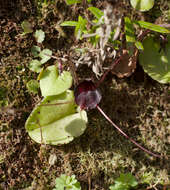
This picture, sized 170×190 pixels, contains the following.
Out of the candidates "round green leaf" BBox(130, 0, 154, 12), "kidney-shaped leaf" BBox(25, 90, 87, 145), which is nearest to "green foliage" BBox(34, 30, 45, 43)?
"kidney-shaped leaf" BBox(25, 90, 87, 145)

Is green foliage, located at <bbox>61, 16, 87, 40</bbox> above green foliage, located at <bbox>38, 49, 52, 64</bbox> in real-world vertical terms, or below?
above

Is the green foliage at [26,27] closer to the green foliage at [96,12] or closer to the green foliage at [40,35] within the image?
the green foliage at [40,35]

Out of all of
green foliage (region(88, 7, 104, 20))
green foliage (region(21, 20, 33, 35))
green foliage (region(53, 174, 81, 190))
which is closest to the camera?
green foliage (region(88, 7, 104, 20))

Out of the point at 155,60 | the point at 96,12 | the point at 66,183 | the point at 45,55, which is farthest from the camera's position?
the point at 155,60

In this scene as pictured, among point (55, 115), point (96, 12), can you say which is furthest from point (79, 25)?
point (55, 115)

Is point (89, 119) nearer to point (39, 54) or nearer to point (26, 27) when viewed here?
point (39, 54)

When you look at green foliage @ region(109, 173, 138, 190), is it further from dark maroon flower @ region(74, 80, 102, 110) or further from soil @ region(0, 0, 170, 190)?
dark maroon flower @ region(74, 80, 102, 110)

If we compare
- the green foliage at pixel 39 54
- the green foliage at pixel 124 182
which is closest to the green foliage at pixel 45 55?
the green foliage at pixel 39 54

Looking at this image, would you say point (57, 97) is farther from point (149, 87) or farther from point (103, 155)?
point (149, 87)
